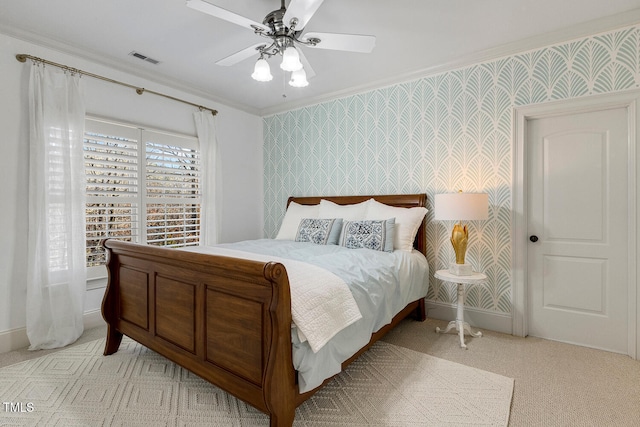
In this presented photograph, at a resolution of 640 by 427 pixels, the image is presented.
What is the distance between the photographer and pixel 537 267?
9.30 feet

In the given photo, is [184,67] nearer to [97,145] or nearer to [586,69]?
[97,145]

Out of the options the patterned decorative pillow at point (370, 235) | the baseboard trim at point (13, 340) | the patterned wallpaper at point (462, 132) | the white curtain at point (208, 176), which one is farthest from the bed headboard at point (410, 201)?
the baseboard trim at point (13, 340)

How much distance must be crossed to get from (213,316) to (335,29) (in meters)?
2.40

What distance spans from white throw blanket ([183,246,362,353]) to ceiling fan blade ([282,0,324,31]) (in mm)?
1493

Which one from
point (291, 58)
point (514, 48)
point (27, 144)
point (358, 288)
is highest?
point (514, 48)

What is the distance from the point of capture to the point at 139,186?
3363mm

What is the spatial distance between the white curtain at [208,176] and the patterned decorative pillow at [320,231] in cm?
120

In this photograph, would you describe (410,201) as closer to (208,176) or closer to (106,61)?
(208,176)

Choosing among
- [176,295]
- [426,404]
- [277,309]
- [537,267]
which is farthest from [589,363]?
[176,295]

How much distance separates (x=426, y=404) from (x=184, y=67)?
3.69 metres

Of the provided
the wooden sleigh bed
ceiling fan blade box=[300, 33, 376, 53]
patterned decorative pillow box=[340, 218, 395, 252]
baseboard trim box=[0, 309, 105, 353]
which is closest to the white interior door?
patterned decorative pillow box=[340, 218, 395, 252]

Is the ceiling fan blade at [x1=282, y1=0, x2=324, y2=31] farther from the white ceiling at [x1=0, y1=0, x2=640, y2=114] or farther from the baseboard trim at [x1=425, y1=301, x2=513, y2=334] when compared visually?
the baseboard trim at [x1=425, y1=301, x2=513, y2=334]

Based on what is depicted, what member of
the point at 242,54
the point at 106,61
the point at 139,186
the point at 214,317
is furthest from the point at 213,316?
the point at 106,61

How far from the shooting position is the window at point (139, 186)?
3031 mm
